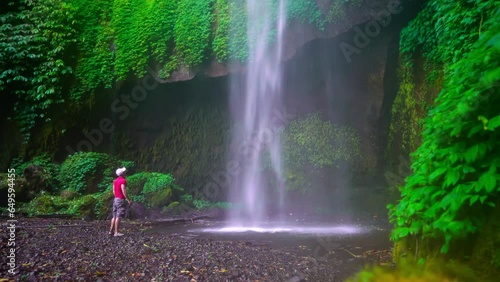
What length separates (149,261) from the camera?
470cm

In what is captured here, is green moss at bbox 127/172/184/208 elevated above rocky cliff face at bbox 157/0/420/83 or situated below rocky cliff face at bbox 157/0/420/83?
below

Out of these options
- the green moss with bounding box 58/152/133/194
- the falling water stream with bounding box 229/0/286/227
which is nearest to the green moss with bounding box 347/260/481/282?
the falling water stream with bounding box 229/0/286/227

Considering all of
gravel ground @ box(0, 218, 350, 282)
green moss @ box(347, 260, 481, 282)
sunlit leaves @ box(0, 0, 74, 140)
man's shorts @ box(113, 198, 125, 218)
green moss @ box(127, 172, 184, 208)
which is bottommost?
gravel ground @ box(0, 218, 350, 282)

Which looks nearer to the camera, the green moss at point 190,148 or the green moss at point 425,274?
the green moss at point 425,274

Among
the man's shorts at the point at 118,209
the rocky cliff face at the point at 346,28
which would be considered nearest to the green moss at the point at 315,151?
the rocky cliff face at the point at 346,28

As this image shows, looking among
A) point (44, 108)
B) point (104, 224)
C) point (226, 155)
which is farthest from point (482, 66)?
point (44, 108)

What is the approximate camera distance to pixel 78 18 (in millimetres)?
13242

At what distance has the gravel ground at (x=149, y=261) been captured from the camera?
4.09 m

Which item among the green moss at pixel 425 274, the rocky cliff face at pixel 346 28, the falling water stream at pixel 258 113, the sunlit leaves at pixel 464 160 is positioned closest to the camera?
the green moss at pixel 425 274

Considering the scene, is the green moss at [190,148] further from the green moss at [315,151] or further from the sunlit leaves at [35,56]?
the sunlit leaves at [35,56]

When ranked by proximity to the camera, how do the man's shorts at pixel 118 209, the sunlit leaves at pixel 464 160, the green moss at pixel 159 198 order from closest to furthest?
the sunlit leaves at pixel 464 160 → the man's shorts at pixel 118 209 → the green moss at pixel 159 198

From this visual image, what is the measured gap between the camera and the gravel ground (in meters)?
4.09

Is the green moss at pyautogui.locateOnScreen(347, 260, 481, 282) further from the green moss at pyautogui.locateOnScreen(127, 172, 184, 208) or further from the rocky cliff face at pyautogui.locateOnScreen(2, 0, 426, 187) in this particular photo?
the green moss at pyautogui.locateOnScreen(127, 172, 184, 208)

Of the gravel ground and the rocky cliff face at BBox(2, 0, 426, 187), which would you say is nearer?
the gravel ground
